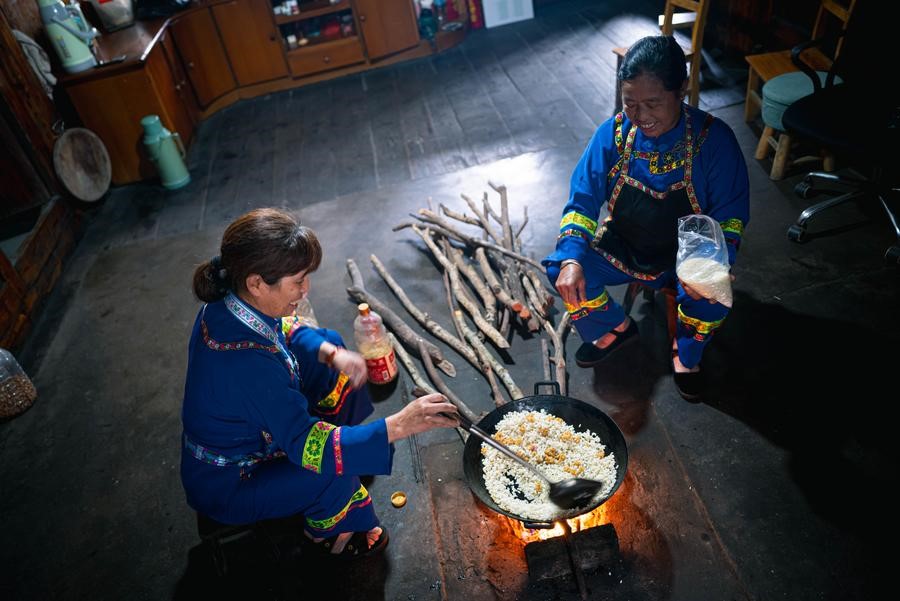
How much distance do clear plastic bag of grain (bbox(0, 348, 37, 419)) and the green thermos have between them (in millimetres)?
2616

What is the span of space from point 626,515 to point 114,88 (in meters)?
5.54

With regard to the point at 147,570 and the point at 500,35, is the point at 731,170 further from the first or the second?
the point at 500,35

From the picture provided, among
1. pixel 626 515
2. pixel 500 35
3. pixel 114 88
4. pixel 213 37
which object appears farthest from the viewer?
pixel 500 35

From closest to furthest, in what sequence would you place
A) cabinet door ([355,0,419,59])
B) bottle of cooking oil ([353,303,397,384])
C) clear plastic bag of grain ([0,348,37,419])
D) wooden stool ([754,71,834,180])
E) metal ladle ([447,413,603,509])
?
metal ladle ([447,413,603,509])
bottle of cooking oil ([353,303,397,384])
clear plastic bag of grain ([0,348,37,419])
wooden stool ([754,71,834,180])
cabinet door ([355,0,419,59])

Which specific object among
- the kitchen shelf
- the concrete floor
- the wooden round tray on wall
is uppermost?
the kitchen shelf

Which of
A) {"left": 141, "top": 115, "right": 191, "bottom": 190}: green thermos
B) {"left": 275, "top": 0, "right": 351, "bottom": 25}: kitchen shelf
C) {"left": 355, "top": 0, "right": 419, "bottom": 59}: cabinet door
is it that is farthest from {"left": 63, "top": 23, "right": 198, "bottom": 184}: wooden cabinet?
{"left": 355, "top": 0, "right": 419, "bottom": 59}: cabinet door

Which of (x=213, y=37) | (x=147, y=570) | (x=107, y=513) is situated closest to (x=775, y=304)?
(x=147, y=570)

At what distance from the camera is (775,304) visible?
11.2ft

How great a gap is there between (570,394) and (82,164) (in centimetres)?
491

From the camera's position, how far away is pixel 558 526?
7.94 feet

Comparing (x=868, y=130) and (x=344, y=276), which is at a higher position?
(x=868, y=130)

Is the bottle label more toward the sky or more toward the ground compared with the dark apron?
more toward the ground

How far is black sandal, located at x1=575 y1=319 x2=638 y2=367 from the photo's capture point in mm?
3268

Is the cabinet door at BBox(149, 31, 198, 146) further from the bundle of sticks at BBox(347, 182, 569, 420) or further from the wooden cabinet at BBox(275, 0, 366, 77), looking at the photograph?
the bundle of sticks at BBox(347, 182, 569, 420)
